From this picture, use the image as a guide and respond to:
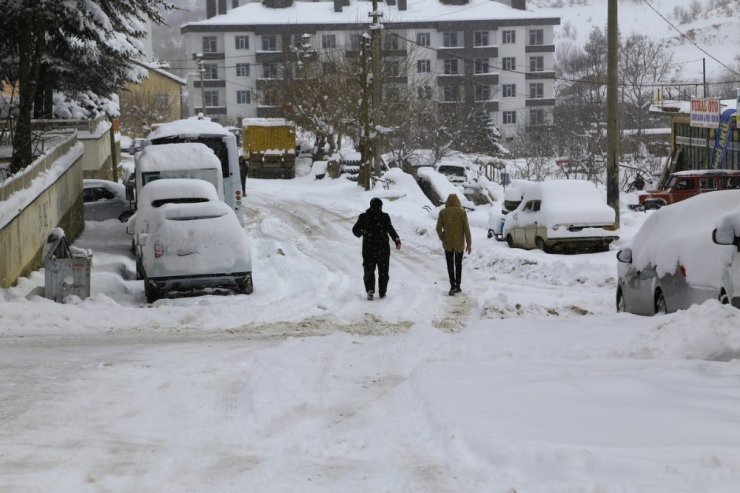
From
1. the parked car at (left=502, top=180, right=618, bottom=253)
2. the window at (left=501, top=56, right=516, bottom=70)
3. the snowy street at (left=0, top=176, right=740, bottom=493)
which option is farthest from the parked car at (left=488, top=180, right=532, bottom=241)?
the window at (left=501, top=56, right=516, bottom=70)

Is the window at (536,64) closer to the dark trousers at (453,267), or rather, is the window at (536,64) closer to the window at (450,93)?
the window at (450,93)

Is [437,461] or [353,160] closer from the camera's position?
[437,461]

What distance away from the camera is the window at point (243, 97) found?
105 m

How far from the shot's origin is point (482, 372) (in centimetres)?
859

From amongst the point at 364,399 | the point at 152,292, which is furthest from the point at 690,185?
the point at 364,399

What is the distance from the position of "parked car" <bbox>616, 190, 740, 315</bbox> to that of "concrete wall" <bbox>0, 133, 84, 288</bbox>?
9289mm

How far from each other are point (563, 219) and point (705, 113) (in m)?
25.4

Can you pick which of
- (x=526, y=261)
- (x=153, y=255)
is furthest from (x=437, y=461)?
(x=526, y=261)

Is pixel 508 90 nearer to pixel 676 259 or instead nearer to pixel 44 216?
pixel 44 216

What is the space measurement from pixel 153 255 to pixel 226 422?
32.4 ft

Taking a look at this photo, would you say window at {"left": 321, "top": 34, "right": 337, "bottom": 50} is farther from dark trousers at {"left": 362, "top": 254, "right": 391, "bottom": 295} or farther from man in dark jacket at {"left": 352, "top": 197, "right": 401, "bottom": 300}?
dark trousers at {"left": 362, "top": 254, "right": 391, "bottom": 295}

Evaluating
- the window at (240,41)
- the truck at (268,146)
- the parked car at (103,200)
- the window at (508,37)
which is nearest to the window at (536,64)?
the window at (508,37)

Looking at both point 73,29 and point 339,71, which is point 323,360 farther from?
point 339,71

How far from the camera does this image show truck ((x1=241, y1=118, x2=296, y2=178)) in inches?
2255
